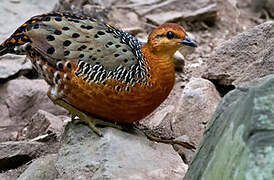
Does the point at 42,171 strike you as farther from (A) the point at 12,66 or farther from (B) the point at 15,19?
(B) the point at 15,19

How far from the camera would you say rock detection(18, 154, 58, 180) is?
3.59 meters

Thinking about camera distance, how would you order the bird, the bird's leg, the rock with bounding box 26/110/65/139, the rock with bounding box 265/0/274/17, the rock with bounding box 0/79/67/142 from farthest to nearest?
the rock with bounding box 265/0/274/17 → the rock with bounding box 0/79/67/142 → the rock with bounding box 26/110/65/139 → the bird's leg → the bird

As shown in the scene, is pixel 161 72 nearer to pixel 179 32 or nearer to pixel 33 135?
pixel 179 32

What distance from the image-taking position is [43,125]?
4496 millimetres

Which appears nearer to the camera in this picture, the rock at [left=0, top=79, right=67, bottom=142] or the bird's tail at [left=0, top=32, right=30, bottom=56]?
the bird's tail at [left=0, top=32, right=30, bottom=56]

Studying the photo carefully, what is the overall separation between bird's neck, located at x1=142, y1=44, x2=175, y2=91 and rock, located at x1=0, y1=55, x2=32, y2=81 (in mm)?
2036

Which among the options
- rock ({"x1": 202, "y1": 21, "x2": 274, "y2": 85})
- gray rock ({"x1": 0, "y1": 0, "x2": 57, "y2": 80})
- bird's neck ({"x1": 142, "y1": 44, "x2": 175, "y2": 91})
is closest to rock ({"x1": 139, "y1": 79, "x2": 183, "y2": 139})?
rock ({"x1": 202, "y1": 21, "x2": 274, "y2": 85})

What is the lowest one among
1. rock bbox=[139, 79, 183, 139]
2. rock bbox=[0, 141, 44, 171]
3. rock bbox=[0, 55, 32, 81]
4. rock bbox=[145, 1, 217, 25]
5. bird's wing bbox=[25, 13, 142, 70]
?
rock bbox=[0, 141, 44, 171]

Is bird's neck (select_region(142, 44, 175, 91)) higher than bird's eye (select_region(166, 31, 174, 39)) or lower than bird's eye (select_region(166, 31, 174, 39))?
lower

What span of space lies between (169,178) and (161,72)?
0.78m

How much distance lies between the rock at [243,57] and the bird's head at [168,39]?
0.77m

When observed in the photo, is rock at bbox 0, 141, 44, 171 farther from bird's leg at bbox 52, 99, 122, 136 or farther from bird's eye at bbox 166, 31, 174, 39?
bird's eye at bbox 166, 31, 174, 39

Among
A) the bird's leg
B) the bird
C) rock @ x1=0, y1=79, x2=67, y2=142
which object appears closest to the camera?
the bird

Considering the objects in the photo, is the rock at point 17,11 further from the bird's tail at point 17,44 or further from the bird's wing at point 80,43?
the bird's wing at point 80,43
